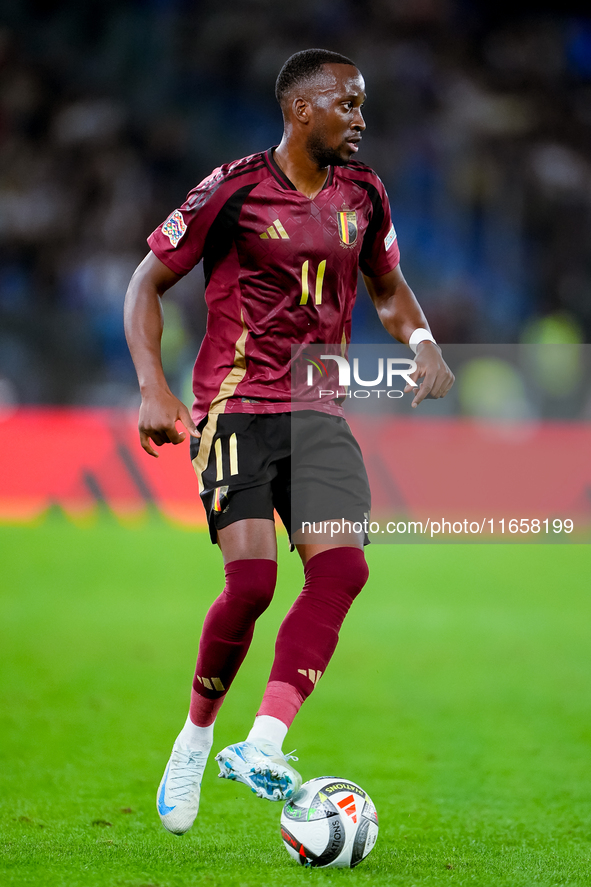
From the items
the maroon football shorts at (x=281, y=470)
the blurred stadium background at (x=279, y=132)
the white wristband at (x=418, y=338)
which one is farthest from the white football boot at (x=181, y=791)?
the blurred stadium background at (x=279, y=132)

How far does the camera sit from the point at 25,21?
1517 centimetres

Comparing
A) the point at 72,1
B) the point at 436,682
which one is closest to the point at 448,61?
the point at 72,1

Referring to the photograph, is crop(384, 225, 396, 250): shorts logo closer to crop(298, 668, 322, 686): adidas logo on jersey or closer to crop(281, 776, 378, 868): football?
crop(298, 668, 322, 686): adidas logo on jersey

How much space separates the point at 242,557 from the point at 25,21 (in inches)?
569

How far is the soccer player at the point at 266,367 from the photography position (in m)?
2.77

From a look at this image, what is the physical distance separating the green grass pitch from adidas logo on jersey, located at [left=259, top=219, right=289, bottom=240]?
165cm

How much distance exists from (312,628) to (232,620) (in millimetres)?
222

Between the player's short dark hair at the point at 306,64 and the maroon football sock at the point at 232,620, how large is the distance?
1316 millimetres

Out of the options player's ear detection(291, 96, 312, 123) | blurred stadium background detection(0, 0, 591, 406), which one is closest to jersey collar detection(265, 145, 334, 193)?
player's ear detection(291, 96, 312, 123)

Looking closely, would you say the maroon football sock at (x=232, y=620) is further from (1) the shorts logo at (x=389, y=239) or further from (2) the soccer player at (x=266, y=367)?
(1) the shorts logo at (x=389, y=239)

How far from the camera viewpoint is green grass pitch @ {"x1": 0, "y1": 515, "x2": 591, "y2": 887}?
277 cm

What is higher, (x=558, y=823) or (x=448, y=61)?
(x=448, y=61)

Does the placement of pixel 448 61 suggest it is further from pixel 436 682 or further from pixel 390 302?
pixel 390 302

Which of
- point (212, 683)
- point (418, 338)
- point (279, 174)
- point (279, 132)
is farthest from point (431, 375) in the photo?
point (279, 132)
